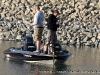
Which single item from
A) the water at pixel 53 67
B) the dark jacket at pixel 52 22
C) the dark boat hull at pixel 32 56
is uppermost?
the dark jacket at pixel 52 22

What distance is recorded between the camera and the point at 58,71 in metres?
16.6

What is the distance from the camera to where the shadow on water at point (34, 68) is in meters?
16.1

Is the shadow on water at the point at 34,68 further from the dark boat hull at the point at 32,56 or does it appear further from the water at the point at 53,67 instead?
the dark boat hull at the point at 32,56

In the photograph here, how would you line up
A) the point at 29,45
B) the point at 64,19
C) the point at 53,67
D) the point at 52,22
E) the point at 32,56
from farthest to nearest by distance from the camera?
the point at 64,19 → the point at 29,45 → the point at 52,22 → the point at 32,56 → the point at 53,67

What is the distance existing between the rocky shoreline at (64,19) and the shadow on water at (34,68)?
9.73m

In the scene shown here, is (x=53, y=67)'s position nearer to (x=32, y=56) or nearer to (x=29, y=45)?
(x=32, y=56)

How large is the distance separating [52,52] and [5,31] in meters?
12.6

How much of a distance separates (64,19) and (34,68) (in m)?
17.5

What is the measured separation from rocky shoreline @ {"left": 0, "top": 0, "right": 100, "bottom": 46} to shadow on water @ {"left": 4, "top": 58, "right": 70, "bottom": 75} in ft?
31.9

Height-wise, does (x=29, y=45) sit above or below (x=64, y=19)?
below

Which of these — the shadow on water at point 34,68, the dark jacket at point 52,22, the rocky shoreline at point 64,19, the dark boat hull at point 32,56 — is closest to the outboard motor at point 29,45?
the dark boat hull at point 32,56

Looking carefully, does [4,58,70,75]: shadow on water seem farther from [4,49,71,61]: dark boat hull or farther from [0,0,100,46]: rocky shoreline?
[0,0,100,46]: rocky shoreline

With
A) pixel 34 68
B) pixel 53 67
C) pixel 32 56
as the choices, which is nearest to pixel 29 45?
pixel 32 56

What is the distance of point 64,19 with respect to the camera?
113ft
